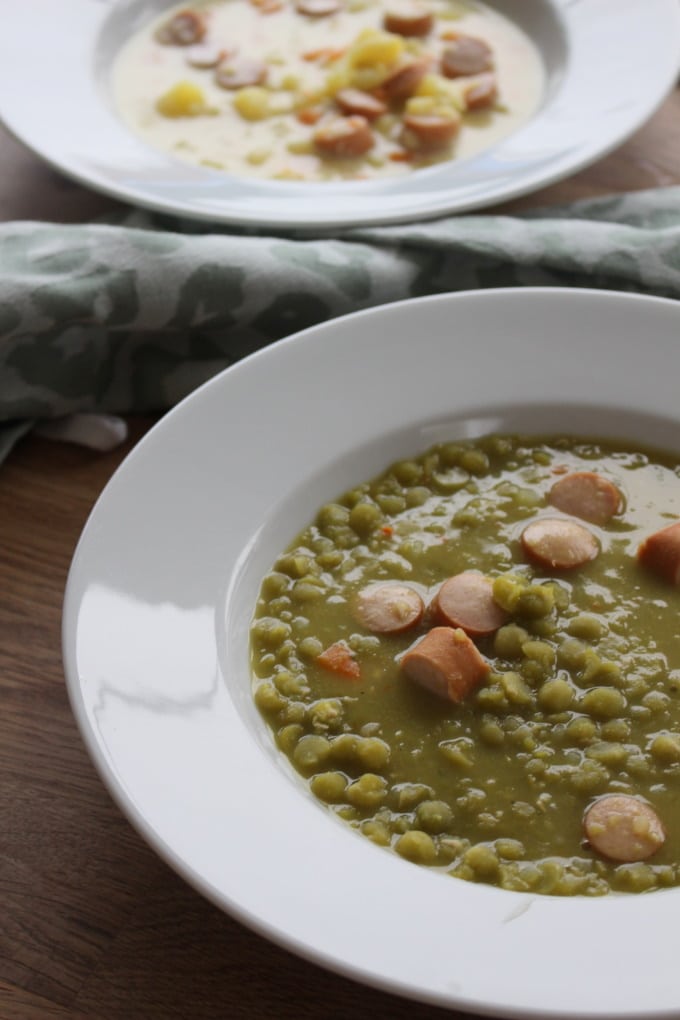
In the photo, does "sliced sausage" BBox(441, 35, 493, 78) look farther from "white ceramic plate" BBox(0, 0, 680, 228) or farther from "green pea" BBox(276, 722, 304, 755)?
"green pea" BBox(276, 722, 304, 755)

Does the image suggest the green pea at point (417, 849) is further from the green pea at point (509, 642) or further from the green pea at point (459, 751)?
the green pea at point (509, 642)

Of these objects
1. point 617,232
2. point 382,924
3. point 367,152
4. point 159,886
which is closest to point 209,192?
point 367,152

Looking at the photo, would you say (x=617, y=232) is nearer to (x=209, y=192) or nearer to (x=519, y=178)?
(x=519, y=178)

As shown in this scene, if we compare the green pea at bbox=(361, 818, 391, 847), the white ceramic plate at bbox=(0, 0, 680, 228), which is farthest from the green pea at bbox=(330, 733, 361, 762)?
the white ceramic plate at bbox=(0, 0, 680, 228)

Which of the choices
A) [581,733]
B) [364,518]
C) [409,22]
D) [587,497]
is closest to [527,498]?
[587,497]

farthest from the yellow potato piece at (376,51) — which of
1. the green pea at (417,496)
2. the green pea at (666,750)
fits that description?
the green pea at (666,750)

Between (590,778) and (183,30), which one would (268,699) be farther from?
(183,30)
